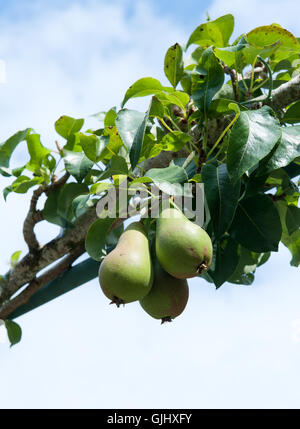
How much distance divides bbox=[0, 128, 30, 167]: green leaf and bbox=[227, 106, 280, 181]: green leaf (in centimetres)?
77

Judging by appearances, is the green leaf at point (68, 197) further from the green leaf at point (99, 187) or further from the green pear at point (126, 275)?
the green pear at point (126, 275)

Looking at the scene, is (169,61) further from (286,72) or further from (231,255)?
(231,255)

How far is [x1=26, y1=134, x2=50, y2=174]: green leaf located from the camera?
1.46m

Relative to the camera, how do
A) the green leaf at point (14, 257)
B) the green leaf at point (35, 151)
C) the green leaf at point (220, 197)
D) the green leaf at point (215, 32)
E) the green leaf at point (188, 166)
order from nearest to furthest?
the green leaf at point (220, 197) < the green leaf at point (188, 166) < the green leaf at point (215, 32) < the green leaf at point (35, 151) < the green leaf at point (14, 257)

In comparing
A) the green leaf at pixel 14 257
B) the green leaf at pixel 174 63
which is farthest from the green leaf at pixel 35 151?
the green leaf at pixel 174 63

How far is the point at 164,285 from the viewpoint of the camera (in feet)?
2.75

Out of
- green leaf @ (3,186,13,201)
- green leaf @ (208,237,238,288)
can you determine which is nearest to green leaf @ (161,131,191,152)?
green leaf @ (208,237,238,288)

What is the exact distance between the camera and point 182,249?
0.79 metres

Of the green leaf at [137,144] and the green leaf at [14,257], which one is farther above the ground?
the green leaf at [14,257]

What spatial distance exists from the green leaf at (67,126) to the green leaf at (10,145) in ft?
0.29

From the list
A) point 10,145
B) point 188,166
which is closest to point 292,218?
point 188,166

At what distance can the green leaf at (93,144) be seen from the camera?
116cm

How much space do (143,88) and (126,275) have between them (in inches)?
17.3

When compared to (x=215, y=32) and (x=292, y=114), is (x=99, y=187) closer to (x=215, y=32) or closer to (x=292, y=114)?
(x=292, y=114)
